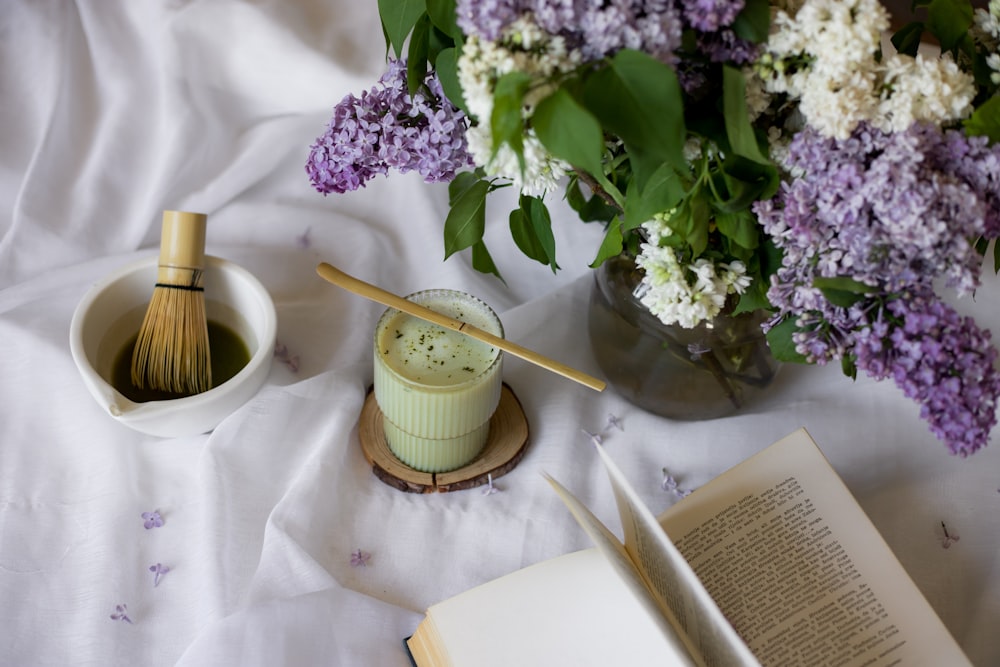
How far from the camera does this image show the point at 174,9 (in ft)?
3.15

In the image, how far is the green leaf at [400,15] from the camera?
631 mm

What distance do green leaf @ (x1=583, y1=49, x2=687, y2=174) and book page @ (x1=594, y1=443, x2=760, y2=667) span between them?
0.22 metres

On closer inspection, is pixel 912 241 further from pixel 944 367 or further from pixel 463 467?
pixel 463 467

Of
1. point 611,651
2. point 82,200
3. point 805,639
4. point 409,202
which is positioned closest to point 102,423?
point 82,200

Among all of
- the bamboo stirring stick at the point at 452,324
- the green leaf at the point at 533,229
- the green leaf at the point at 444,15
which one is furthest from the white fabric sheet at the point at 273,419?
the green leaf at the point at 444,15

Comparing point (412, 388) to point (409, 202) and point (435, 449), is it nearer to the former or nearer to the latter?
point (435, 449)

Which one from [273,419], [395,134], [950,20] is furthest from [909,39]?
[273,419]

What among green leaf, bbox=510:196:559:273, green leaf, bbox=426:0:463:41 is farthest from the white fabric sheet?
green leaf, bbox=426:0:463:41

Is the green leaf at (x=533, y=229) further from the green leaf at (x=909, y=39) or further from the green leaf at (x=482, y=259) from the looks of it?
the green leaf at (x=909, y=39)

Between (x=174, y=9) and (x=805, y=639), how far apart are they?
0.87 meters

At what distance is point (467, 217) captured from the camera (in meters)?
0.75

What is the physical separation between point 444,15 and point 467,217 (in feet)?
0.65

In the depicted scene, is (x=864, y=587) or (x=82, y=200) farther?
(x=82, y=200)

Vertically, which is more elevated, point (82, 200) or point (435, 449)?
point (82, 200)
